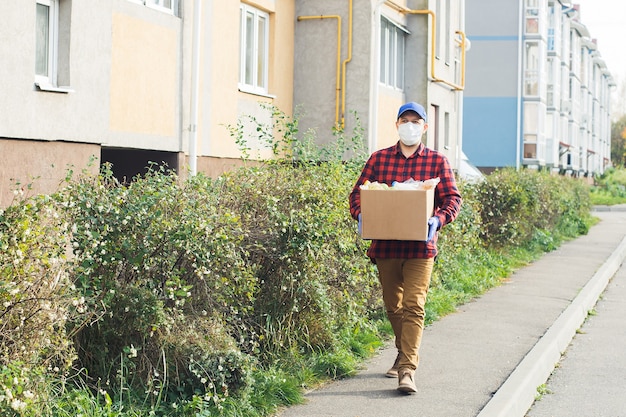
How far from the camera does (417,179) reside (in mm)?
6809

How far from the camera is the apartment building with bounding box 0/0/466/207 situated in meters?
9.29

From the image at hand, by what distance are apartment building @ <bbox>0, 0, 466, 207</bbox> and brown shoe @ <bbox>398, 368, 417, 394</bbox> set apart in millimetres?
2618

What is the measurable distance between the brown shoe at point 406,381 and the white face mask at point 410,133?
157cm

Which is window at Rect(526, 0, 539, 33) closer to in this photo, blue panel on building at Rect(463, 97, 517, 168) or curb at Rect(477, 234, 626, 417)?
blue panel on building at Rect(463, 97, 517, 168)

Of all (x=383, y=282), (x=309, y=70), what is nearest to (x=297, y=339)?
(x=383, y=282)

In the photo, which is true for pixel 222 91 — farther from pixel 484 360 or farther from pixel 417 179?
pixel 417 179

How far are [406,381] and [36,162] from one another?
181 inches

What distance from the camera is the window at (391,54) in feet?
64.7

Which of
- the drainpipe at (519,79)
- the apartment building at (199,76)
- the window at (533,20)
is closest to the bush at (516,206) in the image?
the apartment building at (199,76)

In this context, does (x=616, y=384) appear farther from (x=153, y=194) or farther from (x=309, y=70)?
(x=309, y=70)

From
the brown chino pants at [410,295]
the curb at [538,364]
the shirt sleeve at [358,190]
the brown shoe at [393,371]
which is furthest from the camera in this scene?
the brown shoe at [393,371]

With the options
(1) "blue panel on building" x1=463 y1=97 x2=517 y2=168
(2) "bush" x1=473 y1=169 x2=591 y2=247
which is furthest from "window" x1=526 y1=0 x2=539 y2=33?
(2) "bush" x1=473 y1=169 x2=591 y2=247

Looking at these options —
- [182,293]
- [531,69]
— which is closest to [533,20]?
[531,69]

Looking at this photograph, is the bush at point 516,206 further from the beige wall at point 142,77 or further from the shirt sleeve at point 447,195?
the shirt sleeve at point 447,195
